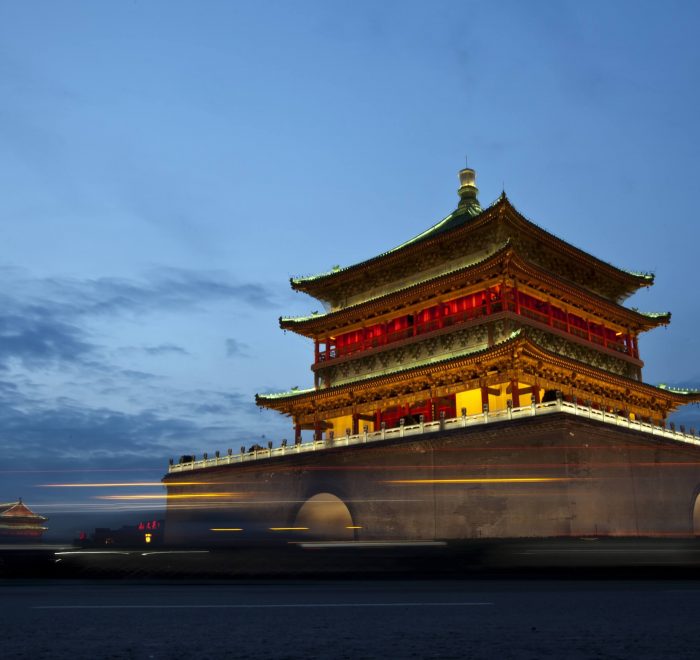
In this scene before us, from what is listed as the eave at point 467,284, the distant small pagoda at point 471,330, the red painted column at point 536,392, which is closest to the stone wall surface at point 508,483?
the distant small pagoda at point 471,330

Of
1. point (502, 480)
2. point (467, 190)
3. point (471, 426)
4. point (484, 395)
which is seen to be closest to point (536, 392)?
point (484, 395)

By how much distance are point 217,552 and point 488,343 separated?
21.3 m

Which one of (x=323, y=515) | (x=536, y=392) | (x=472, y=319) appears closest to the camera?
(x=536, y=392)

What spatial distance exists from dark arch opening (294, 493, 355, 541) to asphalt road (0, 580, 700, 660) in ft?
82.2

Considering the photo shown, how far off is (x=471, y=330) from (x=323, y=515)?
11082 millimetres

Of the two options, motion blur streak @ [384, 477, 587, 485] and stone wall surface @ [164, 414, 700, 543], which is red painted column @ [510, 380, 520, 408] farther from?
motion blur streak @ [384, 477, 587, 485]

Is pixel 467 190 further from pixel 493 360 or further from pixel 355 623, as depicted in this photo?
pixel 355 623

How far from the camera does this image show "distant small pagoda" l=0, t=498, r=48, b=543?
150 ft

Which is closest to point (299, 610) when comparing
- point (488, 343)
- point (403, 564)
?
point (403, 564)

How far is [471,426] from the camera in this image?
89.9 feet

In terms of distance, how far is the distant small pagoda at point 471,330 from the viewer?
30.7 m

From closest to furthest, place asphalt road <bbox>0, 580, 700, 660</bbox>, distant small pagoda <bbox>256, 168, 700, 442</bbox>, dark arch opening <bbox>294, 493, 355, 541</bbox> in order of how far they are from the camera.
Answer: asphalt road <bbox>0, 580, 700, 660</bbox>, distant small pagoda <bbox>256, 168, 700, 442</bbox>, dark arch opening <bbox>294, 493, 355, 541</bbox>

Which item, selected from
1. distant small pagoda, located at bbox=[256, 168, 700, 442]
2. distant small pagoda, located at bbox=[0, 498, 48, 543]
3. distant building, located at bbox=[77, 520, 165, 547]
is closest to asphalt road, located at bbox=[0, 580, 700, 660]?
distant small pagoda, located at bbox=[256, 168, 700, 442]

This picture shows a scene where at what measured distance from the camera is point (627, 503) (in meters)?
26.5
